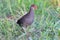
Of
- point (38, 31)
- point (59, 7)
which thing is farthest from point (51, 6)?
point (38, 31)

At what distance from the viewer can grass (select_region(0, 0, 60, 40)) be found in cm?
567

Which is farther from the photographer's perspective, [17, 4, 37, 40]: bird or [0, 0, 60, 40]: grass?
[17, 4, 37, 40]: bird

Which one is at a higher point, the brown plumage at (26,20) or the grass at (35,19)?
the brown plumage at (26,20)

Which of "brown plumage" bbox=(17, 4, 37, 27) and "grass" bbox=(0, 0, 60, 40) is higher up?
"brown plumage" bbox=(17, 4, 37, 27)

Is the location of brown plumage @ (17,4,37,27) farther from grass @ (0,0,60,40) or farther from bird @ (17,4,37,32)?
grass @ (0,0,60,40)

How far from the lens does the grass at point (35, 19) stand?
567 cm

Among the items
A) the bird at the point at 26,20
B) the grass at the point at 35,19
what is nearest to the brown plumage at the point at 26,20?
the bird at the point at 26,20

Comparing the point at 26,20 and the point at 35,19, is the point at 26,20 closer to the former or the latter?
the point at 26,20

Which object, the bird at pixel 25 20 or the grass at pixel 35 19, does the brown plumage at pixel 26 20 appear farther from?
the grass at pixel 35 19

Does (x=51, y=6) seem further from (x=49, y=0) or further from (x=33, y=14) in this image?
(x=33, y=14)

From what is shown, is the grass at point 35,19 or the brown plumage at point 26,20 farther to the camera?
the brown plumage at point 26,20

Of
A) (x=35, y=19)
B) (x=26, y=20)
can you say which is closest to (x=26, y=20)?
(x=26, y=20)

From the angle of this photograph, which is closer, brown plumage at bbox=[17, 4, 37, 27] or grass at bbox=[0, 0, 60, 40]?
grass at bbox=[0, 0, 60, 40]

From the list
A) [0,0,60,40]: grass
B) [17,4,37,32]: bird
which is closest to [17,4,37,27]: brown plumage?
[17,4,37,32]: bird
